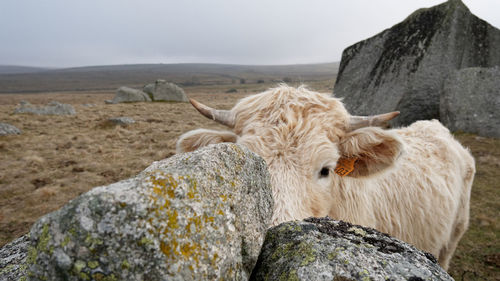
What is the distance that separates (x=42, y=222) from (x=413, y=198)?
5067 millimetres

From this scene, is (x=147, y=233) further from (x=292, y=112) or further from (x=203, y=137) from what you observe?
(x=203, y=137)

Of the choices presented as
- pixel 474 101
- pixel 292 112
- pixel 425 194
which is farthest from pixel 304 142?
pixel 474 101

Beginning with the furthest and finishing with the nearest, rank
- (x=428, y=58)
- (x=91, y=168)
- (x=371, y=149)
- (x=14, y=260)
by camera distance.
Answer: (x=428, y=58) → (x=91, y=168) → (x=371, y=149) → (x=14, y=260)

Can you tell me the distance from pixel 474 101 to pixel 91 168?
610 inches

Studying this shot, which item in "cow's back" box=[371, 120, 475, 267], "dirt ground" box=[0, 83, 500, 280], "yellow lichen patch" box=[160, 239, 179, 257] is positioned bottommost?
"dirt ground" box=[0, 83, 500, 280]

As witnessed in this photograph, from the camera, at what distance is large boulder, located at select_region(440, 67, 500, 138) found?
11.2 metres

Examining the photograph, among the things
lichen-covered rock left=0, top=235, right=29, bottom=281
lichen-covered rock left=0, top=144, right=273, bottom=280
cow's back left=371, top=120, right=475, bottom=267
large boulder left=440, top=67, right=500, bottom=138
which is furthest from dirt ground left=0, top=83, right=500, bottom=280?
lichen-covered rock left=0, top=235, right=29, bottom=281

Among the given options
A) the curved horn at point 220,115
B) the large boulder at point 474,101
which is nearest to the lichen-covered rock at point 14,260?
the curved horn at point 220,115

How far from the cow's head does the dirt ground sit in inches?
119

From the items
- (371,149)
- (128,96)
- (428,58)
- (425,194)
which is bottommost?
(128,96)

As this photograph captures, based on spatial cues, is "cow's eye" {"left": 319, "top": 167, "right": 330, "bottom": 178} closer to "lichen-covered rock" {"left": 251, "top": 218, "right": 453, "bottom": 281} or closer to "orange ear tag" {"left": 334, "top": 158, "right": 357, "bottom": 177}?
"orange ear tag" {"left": 334, "top": 158, "right": 357, "bottom": 177}

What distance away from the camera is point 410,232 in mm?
4566

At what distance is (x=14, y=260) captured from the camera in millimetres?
1695

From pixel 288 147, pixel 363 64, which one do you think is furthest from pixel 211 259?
pixel 363 64
